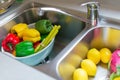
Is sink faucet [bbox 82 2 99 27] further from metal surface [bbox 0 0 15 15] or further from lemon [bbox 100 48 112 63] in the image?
metal surface [bbox 0 0 15 15]

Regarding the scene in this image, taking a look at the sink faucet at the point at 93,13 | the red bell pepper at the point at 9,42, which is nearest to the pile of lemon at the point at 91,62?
the sink faucet at the point at 93,13

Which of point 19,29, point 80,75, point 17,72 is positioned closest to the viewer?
point 17,72

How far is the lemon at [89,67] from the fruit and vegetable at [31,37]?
20cm

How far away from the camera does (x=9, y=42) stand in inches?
37.5

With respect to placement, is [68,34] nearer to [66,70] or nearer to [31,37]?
[31,37]

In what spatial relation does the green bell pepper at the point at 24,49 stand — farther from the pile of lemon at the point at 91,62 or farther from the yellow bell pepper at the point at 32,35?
the pile of lemon at the point at 91,62

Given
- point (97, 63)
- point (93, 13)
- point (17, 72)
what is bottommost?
point (97, 63)

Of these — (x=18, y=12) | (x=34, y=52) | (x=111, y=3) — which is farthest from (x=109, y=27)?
(x=18, y=12)

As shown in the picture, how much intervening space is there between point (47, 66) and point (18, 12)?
490 mm

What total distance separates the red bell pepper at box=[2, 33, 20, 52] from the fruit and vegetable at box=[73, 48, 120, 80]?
340 millimetres

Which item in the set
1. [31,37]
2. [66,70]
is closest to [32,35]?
[31,37]

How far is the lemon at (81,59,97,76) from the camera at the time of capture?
2.63 feet

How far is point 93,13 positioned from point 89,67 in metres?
0.25

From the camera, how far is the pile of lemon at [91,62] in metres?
0.76
